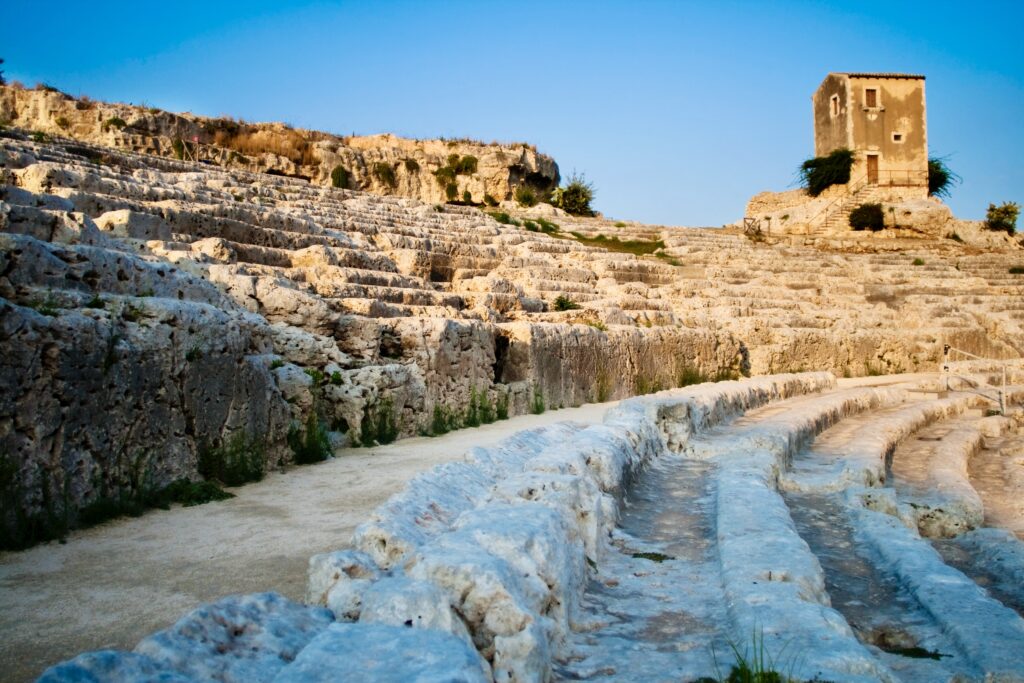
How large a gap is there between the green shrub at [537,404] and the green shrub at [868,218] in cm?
2322

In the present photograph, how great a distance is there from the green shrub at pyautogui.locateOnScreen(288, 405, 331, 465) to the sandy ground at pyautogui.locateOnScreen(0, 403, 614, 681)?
56 cm

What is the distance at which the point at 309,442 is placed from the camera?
16.2 ft

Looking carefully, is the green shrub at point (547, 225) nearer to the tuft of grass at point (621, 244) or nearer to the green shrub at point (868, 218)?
the tuft of grass at point (621, 244)

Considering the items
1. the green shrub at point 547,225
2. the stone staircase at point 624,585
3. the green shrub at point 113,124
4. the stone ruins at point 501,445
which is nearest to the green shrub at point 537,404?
the stone ruins at point 501,445

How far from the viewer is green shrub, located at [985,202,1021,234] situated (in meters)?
27.4

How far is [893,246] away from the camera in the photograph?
23.6 meters

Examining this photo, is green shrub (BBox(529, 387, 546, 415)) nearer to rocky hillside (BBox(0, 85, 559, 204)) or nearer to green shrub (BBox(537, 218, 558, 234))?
rocky hillside (BBox(0, 85, 559, 204))

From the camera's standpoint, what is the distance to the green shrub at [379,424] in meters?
5.62

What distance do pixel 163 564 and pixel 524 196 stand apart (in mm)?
24655

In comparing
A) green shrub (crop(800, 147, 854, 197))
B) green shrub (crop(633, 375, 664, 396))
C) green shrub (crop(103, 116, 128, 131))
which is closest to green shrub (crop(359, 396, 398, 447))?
green shrub (crop(633, 375, 664, 396))

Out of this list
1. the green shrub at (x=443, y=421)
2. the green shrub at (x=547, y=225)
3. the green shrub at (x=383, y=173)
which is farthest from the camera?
the green shrub at (x=383, y=173)

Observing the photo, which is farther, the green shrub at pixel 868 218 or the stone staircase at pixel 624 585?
the green shrub at pixel 868 218

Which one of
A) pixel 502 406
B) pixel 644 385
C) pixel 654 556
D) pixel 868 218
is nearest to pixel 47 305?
pixel 654 556

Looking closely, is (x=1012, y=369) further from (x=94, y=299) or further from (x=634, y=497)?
(x=94, y=299)
